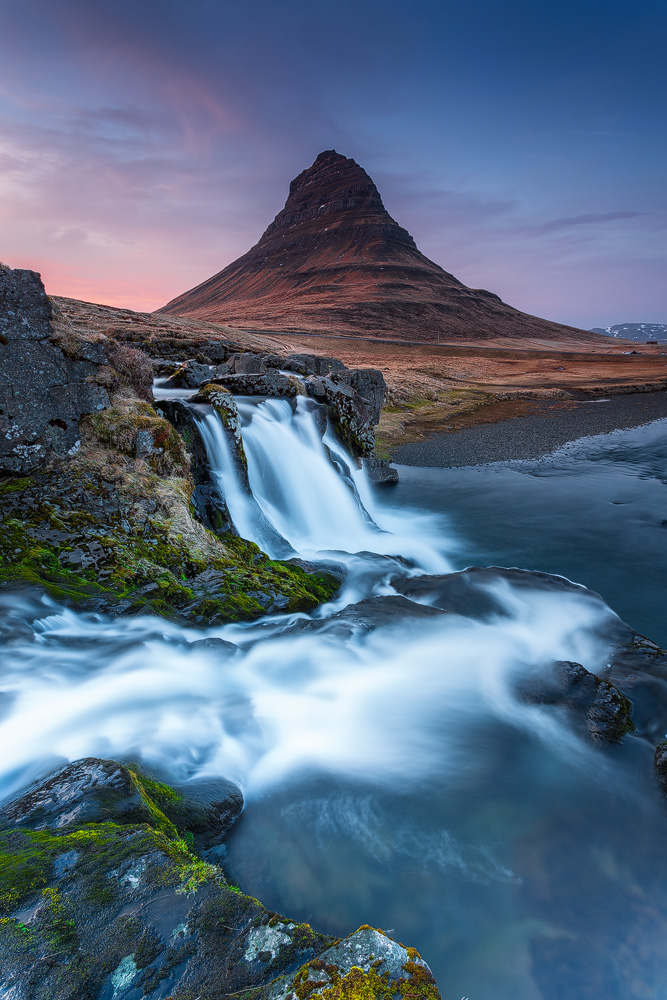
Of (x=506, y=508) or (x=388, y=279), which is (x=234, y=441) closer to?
(x=506, y=508)

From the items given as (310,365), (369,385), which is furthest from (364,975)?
(369,385)

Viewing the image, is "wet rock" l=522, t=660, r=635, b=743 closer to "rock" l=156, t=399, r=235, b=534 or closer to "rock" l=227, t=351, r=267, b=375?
"rock" l=156, t=399, r=235, b=534

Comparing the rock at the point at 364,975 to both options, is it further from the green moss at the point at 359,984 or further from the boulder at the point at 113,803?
the boulder at the point at 113,803

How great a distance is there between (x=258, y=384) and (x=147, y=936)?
1594 cm

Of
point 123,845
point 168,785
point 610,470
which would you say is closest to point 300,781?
point 168,785

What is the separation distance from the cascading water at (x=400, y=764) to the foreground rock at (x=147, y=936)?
5.14 feet

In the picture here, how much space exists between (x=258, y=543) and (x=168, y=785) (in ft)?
23.6

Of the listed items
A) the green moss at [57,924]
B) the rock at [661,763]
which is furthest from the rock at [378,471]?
the green moss at [57,924]

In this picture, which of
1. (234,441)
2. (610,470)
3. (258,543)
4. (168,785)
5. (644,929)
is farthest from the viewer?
(610,470)

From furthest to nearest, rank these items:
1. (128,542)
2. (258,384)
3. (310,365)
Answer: (310,365) → (258,384) → (128,542)

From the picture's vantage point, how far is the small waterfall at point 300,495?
480 inches

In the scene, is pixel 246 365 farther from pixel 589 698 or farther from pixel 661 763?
pixel 661 763

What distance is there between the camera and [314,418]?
1759 cm

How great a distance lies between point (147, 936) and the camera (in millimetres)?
2621
